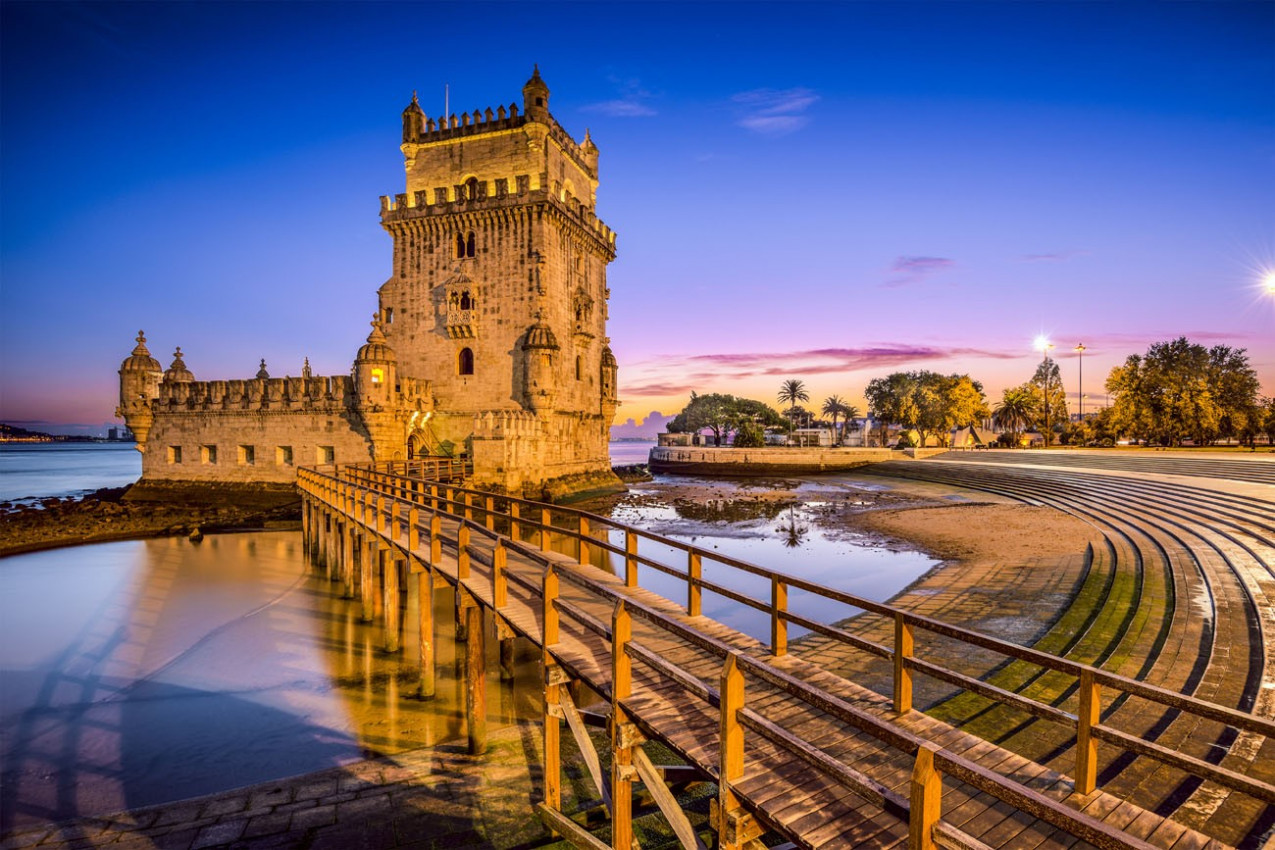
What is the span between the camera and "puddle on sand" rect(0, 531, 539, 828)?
888cm

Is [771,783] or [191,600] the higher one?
[771,783]

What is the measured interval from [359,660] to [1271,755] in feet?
46.0

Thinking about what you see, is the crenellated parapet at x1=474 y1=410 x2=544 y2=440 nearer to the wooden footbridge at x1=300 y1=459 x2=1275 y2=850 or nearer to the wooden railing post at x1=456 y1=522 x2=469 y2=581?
the wooden footbridge at x1=300 y1=459 x2=1275 y2=850

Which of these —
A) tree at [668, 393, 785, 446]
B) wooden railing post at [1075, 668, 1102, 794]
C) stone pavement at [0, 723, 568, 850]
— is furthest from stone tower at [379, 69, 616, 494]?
tree at [668, 393, 785, 446]

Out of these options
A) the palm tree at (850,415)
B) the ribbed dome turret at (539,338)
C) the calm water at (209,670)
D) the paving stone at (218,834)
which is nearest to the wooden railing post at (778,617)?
the calm water at (209,670)

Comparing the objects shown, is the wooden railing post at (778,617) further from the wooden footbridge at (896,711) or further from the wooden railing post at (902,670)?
the wooden railing post at (902,670)

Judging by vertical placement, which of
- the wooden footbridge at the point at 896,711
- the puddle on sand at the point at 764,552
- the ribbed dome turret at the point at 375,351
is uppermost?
the ribbed dome turret at the point at 375,351

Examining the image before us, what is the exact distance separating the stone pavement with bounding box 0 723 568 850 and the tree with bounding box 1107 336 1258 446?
60.5 metres

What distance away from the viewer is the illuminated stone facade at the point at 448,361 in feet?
112

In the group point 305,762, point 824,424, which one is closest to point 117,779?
point 305,762

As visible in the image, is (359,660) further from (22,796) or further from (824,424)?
(824,424)

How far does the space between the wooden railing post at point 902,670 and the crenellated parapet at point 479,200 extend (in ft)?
110

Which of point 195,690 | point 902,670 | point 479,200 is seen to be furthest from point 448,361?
point 902,670

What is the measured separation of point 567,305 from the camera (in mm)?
39094
